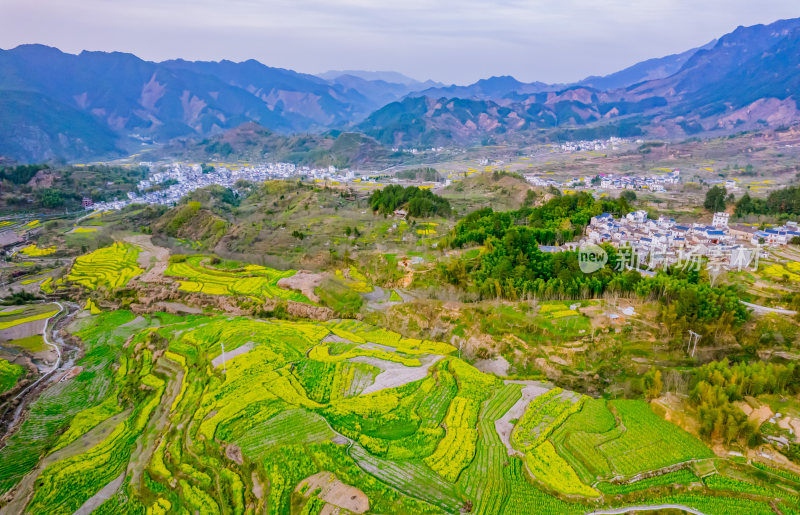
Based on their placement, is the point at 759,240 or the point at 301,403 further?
the point at 759,240

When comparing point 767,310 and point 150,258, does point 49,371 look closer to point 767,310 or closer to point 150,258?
point 150,258

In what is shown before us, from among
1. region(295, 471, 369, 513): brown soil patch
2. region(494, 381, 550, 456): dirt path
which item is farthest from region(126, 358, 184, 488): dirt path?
region(494, 381, 550, 456): dirt path

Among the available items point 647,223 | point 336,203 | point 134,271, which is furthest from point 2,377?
point 647,223

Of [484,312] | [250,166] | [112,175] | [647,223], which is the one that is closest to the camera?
[484,312]

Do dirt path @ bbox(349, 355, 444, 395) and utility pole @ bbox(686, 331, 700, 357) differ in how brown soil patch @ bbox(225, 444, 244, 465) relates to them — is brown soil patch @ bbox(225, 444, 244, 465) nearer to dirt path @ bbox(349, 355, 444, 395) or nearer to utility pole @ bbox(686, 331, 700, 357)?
dirt path @ bbox(349, 355, 444, 395)

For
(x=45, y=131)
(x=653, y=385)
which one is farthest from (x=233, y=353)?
(x=45, y=131)

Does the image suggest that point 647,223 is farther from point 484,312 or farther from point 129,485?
point 129,485
